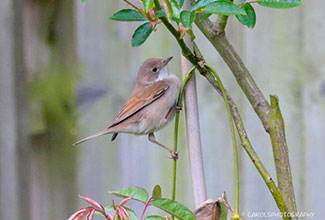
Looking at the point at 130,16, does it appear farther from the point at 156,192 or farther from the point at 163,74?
the point at 163,74

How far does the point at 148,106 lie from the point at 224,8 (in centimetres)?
61

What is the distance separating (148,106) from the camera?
3.96 feet

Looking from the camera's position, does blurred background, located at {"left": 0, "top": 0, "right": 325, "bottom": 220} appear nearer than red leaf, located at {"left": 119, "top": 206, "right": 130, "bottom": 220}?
No

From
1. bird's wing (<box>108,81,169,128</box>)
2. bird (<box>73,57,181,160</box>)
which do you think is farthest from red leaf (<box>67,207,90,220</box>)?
bird's wing (<box>108,81,169,128</box>)

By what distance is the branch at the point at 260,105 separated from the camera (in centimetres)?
74

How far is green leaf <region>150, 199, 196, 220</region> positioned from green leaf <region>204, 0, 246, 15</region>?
10.0 inches

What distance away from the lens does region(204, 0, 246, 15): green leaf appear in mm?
620

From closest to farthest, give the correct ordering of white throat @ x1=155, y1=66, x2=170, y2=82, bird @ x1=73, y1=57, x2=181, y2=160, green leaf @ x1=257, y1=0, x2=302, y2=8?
green leaf @ x1=257, y1=0, x2=302, y2=8, bird @ x1=73, y1=57, x2=181, y2=160, white throat @ x1=155, y1=66, x2=170, y2=82

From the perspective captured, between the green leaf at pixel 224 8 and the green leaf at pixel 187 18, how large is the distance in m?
0.03

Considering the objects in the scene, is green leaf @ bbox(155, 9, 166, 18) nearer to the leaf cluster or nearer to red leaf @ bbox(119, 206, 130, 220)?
the leaf cluster

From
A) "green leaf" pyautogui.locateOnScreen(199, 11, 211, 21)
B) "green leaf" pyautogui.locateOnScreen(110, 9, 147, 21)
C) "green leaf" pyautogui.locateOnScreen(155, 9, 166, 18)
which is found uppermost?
"green leaf" pyautogui.locateOnScreen(110, 9, 147, 21)

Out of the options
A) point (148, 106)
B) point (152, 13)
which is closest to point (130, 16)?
point (152, 13)

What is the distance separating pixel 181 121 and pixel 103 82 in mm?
259

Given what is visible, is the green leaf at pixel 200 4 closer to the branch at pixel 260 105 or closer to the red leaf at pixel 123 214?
the branch at pixel 260 105
